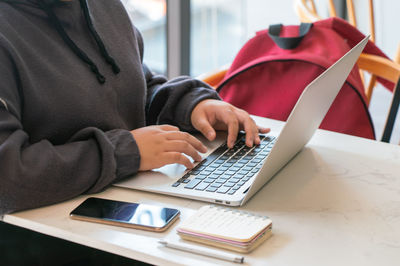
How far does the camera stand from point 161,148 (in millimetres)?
846

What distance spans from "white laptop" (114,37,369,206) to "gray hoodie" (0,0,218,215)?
57 mm

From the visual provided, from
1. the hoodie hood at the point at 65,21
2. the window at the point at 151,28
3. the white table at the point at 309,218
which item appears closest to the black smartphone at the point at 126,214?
the white table at the point at 309,218

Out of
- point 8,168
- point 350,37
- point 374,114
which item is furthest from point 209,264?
point 374,114

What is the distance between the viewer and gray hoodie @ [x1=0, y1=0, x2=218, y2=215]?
73 cm

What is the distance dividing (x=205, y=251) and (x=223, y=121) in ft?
1.47

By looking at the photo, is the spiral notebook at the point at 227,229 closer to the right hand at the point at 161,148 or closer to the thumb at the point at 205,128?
the right hand at the point at 161,148

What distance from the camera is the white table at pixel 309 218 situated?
2.00 feet

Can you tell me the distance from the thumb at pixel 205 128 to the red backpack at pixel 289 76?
321 millimetres

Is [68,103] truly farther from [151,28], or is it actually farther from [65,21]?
[151,28]

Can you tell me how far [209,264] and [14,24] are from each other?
483mm

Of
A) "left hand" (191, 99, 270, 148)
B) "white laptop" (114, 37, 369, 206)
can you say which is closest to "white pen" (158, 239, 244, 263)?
"white laptop" (114, 37, 369, 206)

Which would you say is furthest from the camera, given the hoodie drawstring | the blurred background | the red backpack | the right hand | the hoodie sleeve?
the blurred background

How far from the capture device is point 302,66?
1.31 m

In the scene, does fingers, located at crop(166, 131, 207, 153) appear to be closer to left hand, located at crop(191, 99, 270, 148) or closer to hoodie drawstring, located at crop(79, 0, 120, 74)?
left hand, located at crop(191, 99, 270, 148)
